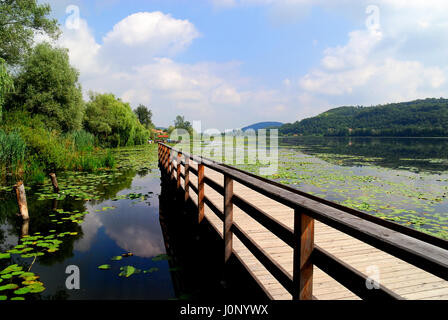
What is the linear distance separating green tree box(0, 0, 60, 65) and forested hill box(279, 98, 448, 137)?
3358 inches

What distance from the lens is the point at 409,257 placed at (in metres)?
1.24

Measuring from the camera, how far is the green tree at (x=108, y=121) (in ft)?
107

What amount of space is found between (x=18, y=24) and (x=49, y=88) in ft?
14.0

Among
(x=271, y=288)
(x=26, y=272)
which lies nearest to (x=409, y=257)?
(x=271, y=288)

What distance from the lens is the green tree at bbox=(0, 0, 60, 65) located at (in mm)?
17562

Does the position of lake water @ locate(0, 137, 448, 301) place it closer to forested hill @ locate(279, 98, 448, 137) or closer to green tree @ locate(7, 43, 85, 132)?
green tree @ locate(7, 43, 85, 132)

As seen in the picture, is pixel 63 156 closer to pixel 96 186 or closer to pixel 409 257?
pixel 96 186

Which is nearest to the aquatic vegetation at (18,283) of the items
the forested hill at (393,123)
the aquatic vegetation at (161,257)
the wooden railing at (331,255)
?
the aquatic vegetation at (161,257)

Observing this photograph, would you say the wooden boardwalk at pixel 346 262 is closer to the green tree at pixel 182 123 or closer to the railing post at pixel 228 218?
the railing post at pixel 228 218

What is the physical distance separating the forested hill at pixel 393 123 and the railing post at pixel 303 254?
8894 centimetres

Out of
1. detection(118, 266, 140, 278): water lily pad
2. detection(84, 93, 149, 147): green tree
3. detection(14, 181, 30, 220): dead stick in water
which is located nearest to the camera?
detection(118, 266, 140, 278): water lily pad

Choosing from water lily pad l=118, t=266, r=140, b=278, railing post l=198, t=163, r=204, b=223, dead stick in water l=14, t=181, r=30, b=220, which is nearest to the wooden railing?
railing post l=198, t=163, r=204, b=223

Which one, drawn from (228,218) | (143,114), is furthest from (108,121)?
(143,114)

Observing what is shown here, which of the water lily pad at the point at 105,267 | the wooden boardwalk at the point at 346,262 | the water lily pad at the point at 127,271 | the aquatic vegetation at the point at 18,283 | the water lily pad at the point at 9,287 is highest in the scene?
the wooden boardwalk at the point at 346,262
